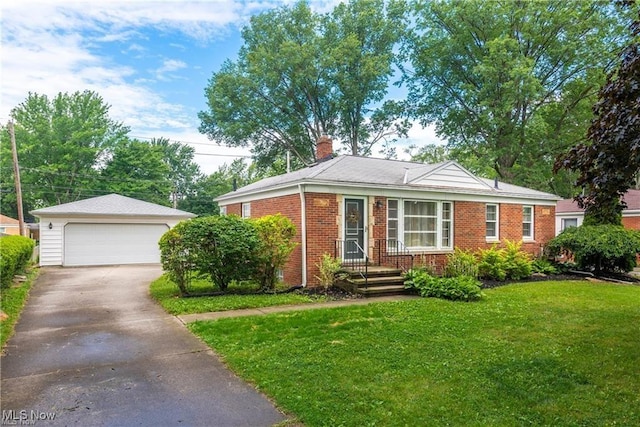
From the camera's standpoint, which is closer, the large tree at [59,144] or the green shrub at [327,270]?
the green shrub at [327,270]

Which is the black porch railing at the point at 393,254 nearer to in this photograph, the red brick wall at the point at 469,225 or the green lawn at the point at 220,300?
the red brick wall at the point at 469,225

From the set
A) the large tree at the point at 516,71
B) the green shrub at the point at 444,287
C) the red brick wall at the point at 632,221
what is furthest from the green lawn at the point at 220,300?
the red brick wall at the point at 632,221

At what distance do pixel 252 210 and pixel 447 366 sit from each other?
32.8 ft

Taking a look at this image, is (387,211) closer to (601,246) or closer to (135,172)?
(601,246)

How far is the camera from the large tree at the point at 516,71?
21.6 metres

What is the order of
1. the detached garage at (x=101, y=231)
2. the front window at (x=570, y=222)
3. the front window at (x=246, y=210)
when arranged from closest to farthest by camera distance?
the front window at (x=246, y=210), the detached garage at (x=101, y=231), the front window at (x=570, y=222)

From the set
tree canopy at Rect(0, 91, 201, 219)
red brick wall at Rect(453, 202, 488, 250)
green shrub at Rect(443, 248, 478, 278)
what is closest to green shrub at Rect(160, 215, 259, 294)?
green shrub at Rect(443, 248, 478, 278)

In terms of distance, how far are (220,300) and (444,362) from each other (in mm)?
5335

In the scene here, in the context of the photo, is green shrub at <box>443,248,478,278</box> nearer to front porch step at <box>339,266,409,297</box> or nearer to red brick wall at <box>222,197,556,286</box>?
red brick wall at <box>222,197,556,286</box>

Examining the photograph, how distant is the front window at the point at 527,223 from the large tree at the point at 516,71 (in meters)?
8.11

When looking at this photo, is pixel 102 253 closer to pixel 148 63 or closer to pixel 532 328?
pixel 148 63

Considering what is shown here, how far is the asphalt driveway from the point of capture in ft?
11.5

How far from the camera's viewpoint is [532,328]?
6.29 m

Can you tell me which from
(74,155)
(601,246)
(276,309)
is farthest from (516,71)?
(74,155)
